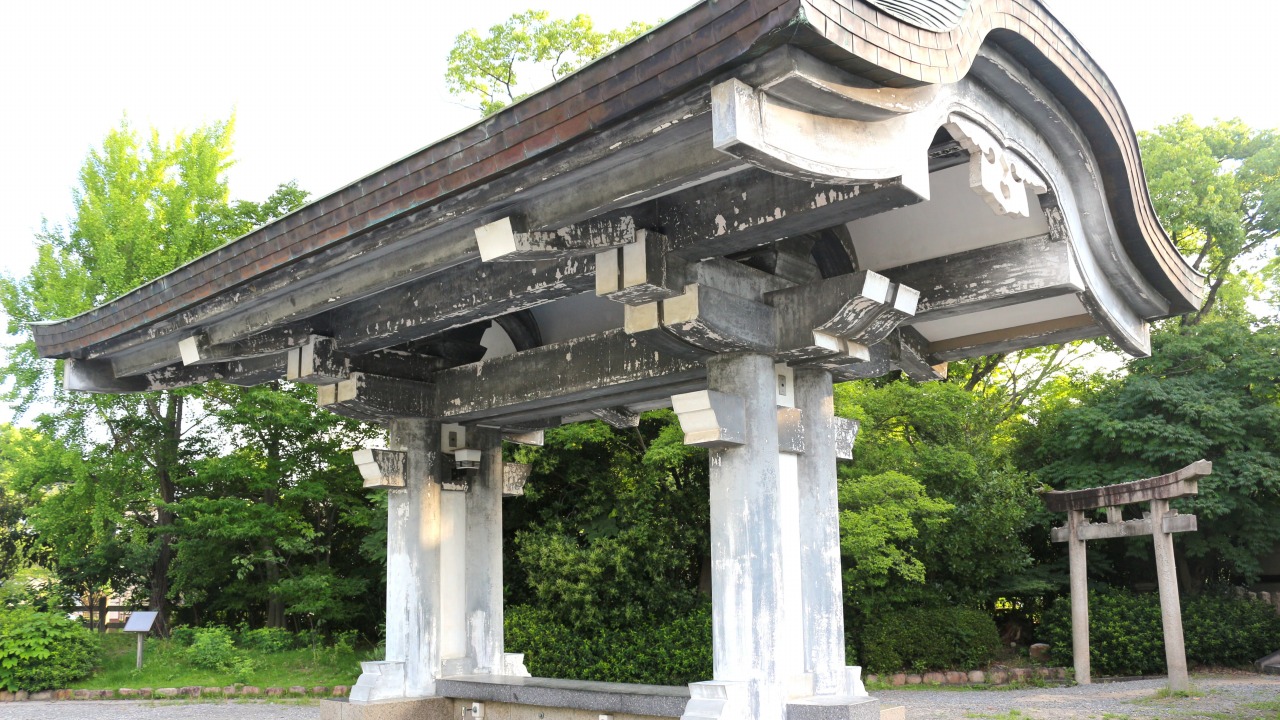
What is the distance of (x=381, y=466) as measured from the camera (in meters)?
6.93

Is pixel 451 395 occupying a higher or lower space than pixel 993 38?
lower

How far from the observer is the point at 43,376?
1670 cm

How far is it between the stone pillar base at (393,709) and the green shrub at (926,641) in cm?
912

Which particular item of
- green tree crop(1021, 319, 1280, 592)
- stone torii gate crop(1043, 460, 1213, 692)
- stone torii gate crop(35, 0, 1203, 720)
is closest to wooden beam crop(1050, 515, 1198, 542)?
stone torii gate crop(1043, 460, 1213, 692)

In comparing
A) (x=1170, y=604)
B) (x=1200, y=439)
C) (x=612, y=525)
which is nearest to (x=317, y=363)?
(x=612, y=525)

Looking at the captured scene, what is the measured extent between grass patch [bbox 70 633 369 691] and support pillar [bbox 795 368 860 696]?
10.1 meters

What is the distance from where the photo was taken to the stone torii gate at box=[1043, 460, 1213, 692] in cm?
1229

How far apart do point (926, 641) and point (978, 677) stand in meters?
0.89

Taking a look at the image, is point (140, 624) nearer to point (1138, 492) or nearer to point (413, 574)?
point (413, 574)

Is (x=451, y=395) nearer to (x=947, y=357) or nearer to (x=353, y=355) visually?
(x=353, y=355)

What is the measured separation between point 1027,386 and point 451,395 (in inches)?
661

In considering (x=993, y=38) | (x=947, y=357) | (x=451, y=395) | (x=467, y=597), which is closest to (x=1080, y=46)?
Result: (x=993, y=38)

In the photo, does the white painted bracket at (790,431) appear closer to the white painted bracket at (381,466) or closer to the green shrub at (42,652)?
the white painted bracket at (381,466)

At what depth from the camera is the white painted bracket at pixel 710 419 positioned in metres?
4.81
